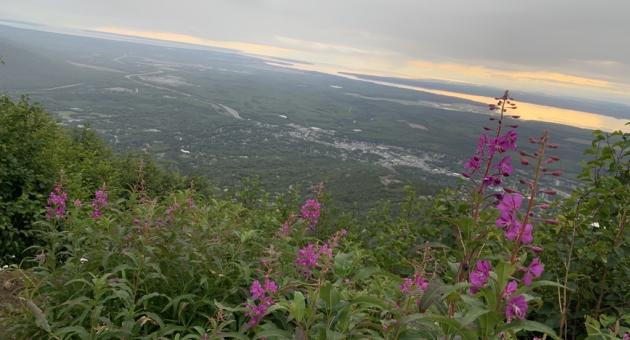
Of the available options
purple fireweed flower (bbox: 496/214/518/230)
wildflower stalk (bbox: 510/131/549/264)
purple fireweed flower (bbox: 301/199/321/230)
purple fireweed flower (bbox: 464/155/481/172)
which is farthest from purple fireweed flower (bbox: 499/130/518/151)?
purple fireweed flower (bbox: 301/199/321/230)

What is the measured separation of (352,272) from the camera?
4.32 meters

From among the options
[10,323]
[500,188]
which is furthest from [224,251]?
[500,188]

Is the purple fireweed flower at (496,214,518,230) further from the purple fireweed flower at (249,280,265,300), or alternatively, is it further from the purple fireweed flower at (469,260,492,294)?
the purple fireweed flower at (249,280,265,300)

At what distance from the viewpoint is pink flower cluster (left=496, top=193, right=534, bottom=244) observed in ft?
6.71

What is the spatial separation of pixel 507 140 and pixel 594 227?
2344 mm

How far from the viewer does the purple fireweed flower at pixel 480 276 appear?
81.4 inches

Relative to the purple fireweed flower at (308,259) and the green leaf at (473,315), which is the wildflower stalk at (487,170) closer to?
the green leaf at (473,315)

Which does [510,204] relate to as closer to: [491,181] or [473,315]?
[491,181]

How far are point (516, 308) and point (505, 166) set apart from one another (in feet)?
3.24

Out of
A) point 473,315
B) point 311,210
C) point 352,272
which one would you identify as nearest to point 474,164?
point 473,315

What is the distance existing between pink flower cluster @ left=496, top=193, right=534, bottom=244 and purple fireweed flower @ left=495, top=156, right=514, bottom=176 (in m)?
0.27

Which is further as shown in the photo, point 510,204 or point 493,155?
point 493,155

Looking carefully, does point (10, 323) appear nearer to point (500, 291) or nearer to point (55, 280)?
point (55, 280)

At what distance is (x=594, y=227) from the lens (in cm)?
417
